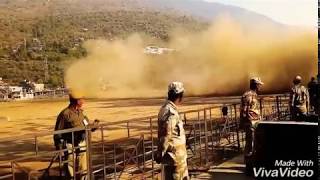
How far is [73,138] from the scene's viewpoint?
19.1 ft

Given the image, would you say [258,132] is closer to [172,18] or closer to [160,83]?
[160,83]

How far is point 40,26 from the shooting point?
130 m

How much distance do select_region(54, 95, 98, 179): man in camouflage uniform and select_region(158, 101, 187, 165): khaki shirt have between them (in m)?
1.41

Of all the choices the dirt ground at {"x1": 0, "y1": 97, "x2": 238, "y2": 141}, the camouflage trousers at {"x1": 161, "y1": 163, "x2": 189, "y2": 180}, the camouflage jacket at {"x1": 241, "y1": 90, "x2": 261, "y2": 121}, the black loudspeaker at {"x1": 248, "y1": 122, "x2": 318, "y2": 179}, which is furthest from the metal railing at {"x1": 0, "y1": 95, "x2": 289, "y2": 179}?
the dirt ground at {"x1": 0, "y1": 97, "x2": 238, "y2": 141}

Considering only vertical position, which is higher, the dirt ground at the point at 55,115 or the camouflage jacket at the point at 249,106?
the camouflage jacket at the point at 249,106

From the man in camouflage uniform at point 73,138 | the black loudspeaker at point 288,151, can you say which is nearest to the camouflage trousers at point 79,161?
the man in camouflage uniform at point 73,138

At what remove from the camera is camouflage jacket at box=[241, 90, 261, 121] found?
780 cm

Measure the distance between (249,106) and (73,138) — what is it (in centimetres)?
307

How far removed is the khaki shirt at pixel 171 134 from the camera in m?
4.78

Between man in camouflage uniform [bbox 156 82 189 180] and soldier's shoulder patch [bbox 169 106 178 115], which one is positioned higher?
soldier's shoulder patch [bbox 169 106 178 115]

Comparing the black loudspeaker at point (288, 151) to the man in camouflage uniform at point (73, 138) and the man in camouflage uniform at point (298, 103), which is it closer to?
the man in camouflage uniform at point (73, 138)

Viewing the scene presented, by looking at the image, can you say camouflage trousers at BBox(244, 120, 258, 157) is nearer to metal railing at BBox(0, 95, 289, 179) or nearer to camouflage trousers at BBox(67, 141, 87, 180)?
metal railing at BBox(0, 95, 289, 179)

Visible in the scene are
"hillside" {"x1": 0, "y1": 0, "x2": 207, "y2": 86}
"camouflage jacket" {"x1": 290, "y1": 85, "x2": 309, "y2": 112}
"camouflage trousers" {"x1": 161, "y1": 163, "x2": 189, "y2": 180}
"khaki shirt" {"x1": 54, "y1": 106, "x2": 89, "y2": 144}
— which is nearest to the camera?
"camouflage trousers" {"x1": 161, "y1": 163, "x2": 189, "y2": 180}

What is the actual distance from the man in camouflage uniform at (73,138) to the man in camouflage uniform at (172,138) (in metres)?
1.39
